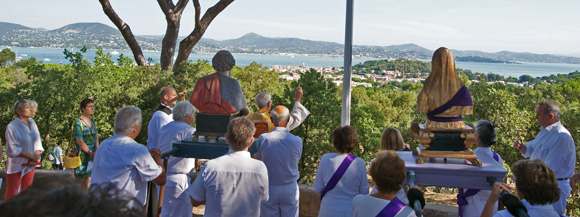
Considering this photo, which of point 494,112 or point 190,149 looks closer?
point 190,149

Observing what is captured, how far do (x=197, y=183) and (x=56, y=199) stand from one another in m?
2.50

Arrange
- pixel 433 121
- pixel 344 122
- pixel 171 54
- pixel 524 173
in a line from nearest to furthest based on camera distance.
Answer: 1. pixel 524 173
2. pixel 433 121
3. pixel 344 122
4. pixel 171 54

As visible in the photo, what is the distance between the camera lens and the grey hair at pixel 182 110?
4977 millimetres

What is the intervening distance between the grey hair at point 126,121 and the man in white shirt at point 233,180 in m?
0.71

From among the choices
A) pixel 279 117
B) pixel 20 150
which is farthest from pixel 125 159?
pixel 20 150

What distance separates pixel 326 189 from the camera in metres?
3.86

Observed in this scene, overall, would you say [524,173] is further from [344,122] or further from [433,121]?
[344,122]

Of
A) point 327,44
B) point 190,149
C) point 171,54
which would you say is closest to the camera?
point 190,149

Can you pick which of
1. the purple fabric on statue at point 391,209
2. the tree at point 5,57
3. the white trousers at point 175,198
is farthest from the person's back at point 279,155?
the tree at point 5,57

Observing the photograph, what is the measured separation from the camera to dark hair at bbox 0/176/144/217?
1.00 m

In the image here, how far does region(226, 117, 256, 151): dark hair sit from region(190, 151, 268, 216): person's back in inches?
2.4

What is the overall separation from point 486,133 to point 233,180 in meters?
2.25

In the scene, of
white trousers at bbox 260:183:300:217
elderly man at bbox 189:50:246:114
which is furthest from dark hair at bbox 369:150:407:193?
elderly man at bbox 189:50:246:114

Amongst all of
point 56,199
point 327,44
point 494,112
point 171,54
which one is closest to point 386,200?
point 56,199
